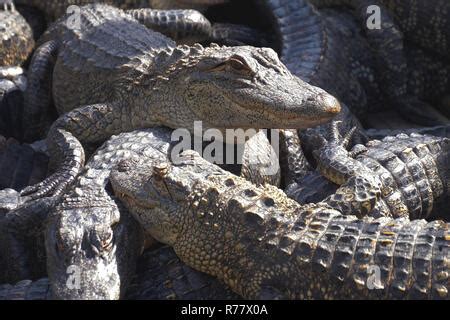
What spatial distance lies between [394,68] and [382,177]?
4.79 ft

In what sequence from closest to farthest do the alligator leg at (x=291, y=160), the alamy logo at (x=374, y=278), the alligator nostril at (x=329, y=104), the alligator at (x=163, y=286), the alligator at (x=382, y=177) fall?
the alamy logo at (x=374, y=278) → the alligator at (x=163, y=286) → the alligator nostril at (x=329, y=104) → the alligator at (x=382, y=177) → the alligator leg at (x=291, y=160)

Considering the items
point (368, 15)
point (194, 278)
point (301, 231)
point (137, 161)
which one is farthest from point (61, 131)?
point (368, 15)

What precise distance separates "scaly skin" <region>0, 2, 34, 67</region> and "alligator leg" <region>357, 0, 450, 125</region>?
2.27 m

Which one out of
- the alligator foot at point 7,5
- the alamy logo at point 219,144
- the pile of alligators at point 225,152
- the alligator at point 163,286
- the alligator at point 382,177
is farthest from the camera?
the alligator foot at point 7,5

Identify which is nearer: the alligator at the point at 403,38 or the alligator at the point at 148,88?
the alligator at the point at 148,88

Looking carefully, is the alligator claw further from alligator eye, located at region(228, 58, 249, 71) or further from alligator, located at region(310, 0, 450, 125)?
alligator, located at region(310, 0, 450, 125)

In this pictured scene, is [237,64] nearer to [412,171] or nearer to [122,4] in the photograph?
[412,171]

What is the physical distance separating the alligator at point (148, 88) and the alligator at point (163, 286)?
667 mm

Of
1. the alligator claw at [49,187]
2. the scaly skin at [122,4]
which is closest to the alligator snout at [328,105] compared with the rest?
the alligator claw at [49,187]

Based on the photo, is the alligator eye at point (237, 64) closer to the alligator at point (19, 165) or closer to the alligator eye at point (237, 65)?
the alligator eye at point (237, 65)

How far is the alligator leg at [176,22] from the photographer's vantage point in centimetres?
483

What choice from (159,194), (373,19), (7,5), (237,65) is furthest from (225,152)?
(7,5)
